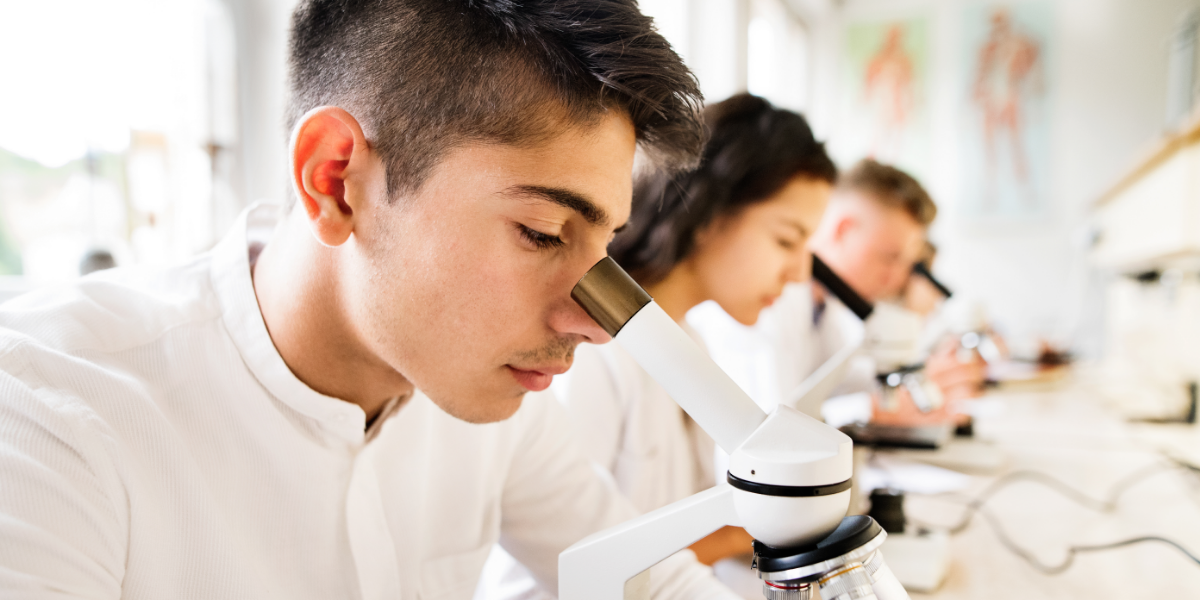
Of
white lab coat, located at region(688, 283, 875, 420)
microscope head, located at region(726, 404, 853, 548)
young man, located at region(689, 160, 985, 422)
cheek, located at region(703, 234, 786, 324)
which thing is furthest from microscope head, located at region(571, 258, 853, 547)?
young man, located at region(689, 160, 985, 422)

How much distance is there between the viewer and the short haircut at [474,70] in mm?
649

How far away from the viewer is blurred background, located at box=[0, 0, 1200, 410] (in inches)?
55.6

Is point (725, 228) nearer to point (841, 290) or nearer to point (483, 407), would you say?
point (841, 290)

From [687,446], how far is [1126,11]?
178 inches

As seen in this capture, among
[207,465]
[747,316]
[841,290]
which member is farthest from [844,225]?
[207,465]

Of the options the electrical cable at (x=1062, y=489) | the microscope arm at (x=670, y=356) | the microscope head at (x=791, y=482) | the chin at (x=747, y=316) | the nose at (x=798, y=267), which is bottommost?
the electrical cable at (x=1062, y=489)

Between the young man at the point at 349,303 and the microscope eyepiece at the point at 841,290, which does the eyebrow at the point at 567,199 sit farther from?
the microscope eyepiece at the point at 841,290

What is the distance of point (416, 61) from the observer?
0.66 m

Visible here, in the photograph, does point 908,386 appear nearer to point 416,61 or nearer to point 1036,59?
point 416,61

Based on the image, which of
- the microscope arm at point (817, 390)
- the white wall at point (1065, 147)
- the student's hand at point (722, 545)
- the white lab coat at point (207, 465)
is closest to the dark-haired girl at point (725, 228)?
the student's hand at point (722, 545)

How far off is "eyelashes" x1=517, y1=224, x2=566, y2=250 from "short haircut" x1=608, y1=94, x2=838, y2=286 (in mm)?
742

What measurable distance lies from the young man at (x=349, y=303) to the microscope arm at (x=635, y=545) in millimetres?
184

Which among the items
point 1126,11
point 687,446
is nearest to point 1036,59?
point 1126,11

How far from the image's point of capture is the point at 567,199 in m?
0.65
